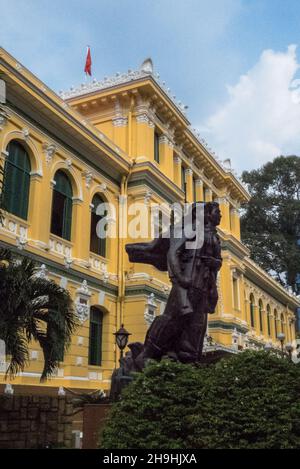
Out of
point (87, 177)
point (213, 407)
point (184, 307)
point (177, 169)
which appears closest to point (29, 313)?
point (184, 307)

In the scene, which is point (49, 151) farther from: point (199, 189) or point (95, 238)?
point (199, 189)

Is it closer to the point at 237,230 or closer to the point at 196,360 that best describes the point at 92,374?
the point at 196,360

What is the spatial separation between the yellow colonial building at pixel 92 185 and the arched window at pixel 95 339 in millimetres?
36

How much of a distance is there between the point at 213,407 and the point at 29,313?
150 inches

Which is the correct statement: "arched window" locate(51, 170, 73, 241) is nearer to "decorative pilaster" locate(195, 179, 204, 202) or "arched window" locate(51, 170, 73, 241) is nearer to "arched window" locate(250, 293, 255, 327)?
"decorative pilaster" locate(195, 179, 204, 202)

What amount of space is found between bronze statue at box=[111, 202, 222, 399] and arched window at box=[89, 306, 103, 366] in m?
10.9

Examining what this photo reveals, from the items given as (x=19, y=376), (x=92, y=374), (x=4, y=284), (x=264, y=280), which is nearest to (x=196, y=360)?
(x=4, y=284)

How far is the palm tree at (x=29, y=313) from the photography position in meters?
7.91

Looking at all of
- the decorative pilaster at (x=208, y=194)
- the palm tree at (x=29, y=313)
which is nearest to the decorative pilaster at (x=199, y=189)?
the decorative pilaster at (x=208, y=194)

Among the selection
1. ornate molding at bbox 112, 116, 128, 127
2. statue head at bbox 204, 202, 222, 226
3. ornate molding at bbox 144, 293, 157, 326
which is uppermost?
ornate molding at bbox 112, 116, 128, 127

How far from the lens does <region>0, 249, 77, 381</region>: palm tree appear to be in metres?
7.91

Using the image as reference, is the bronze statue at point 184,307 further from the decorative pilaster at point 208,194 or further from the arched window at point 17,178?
the decorative pilaster at point 208,194

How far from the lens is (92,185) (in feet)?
→ 64.7

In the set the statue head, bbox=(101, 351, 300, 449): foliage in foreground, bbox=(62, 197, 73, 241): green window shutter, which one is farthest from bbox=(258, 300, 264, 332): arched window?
bbox=(101, 351, 300, 449): foliage in foreground
